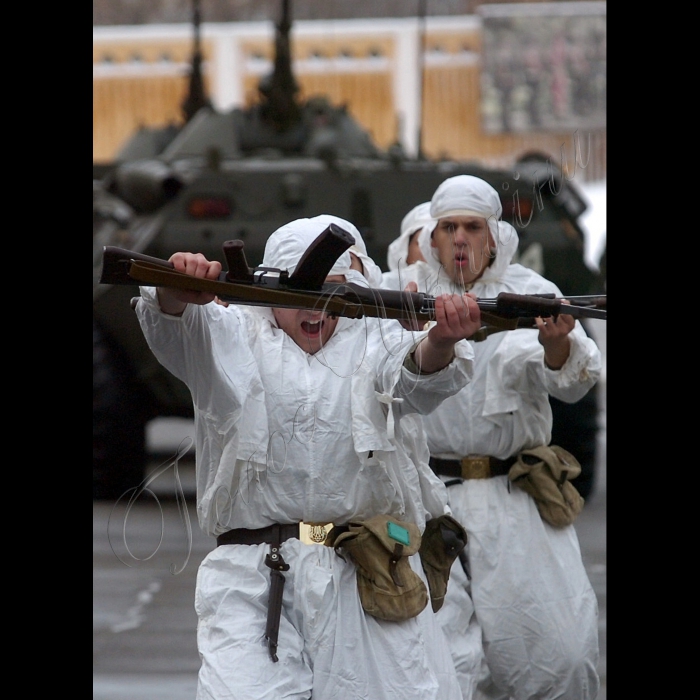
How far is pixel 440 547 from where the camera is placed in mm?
5219

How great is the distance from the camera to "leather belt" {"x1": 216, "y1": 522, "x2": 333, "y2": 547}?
455 cm

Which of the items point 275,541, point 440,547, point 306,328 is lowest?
point 440,547

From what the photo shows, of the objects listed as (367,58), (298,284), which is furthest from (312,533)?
(367,58)

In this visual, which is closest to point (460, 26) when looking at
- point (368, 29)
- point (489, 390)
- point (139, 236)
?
point (368, 29)

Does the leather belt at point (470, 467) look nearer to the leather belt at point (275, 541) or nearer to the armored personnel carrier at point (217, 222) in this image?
the leather belt at point (275, 541)

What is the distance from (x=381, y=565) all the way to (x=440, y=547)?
0.71 m

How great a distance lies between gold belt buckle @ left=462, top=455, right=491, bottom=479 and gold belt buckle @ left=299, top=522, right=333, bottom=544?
4.61ft

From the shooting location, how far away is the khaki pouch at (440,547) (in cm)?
519

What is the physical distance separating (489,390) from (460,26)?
31671 millimetres

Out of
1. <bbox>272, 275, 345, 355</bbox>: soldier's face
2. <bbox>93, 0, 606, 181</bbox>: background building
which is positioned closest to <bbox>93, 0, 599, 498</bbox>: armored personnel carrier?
<bbox>272, 275, 345, 355</bbox>: soldier's face

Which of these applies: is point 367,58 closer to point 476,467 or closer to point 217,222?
point 217,222

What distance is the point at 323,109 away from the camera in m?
14.0
